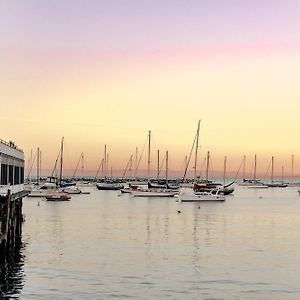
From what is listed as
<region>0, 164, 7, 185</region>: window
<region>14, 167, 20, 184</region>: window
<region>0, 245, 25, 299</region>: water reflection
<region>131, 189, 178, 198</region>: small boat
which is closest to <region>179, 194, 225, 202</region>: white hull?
<region>131, 189, 178, 198</region>: small boat

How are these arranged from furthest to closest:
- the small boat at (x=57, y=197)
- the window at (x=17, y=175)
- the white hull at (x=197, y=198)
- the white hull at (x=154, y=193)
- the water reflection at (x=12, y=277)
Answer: the white hull at (x=154, y=193) < the small boat at (x=57, y=197) < the white hull at (x=197, y=198) < the window at (x=17, y=175) < the water reflection at (x=12, y=277)

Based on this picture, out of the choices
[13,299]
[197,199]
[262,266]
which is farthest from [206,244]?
[197,199]

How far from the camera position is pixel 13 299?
101 ft

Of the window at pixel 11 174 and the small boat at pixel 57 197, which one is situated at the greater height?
the window at pixel 11 174

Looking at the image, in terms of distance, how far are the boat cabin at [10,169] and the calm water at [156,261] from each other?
16.7 feet

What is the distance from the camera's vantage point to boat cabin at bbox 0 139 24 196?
1758 inches

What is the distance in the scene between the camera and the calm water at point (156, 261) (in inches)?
1324

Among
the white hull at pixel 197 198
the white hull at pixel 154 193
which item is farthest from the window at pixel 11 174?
the white hull at pixel 154 193

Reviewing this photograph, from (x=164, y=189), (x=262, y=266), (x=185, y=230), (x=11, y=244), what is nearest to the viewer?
(x=262, y=266)

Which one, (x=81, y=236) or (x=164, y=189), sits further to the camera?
(x=164, y=189)

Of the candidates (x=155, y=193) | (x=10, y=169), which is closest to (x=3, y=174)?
(x=10, y=169)

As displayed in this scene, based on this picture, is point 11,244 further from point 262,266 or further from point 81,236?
point 262,266

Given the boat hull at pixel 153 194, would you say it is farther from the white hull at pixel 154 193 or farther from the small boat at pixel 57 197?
the small boat at pixel 57 197

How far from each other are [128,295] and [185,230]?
35341mm
